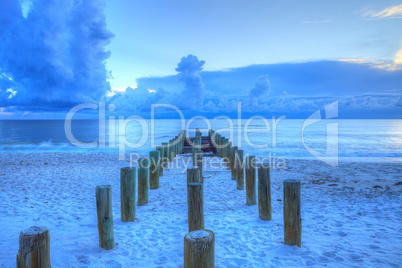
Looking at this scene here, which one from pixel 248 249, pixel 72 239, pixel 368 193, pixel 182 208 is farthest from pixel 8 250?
pixel 368 193

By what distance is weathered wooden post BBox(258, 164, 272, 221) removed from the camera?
473cm

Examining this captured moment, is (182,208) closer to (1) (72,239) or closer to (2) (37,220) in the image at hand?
(1) (72,239)

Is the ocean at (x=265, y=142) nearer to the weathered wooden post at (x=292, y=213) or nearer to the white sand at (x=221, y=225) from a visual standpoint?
the white sand at (x=221, y=225)

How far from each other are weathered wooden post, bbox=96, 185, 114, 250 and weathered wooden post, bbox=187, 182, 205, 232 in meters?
1.19

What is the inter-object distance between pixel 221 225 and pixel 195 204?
1.20m

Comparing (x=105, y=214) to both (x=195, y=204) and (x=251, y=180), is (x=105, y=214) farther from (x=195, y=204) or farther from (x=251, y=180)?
(x=251, y=180)

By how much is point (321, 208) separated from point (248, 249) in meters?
2.87

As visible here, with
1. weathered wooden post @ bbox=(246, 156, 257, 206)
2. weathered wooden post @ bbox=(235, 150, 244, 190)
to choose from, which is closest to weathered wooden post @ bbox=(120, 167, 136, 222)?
weathered wooden post @ bbox=(246, 156, 257, 206)

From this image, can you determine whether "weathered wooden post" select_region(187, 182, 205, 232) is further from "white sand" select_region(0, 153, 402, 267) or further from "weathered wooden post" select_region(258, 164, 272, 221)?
"weathered wooden post" select_region(258, 164, 272, 221)

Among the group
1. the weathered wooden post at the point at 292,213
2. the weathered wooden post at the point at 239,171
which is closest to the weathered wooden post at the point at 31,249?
the weathered wooden post at the point at 292,213

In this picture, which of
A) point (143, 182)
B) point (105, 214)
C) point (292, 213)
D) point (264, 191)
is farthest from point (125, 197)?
point (292, 213)

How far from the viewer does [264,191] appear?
4.77m

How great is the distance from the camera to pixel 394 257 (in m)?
3.60

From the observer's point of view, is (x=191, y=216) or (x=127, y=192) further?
(x=127, y=192)
